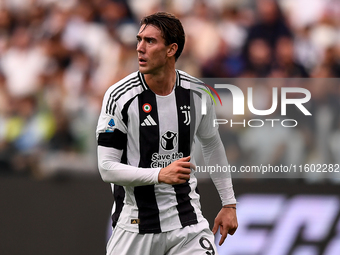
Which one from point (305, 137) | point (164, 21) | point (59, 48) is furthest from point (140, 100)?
point (59, 48)

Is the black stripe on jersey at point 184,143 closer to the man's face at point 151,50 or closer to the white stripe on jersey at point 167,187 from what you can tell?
the white stripe on jersey at point 167,187

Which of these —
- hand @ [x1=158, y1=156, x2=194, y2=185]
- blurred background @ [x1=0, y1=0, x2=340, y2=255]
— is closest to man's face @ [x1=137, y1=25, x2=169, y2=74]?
hand @ [x1=158, y1=156, x2=194, y2=185]

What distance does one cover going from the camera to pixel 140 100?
270cm

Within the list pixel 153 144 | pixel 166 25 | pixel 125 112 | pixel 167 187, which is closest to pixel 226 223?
pixel 167 187

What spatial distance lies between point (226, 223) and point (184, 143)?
534mm

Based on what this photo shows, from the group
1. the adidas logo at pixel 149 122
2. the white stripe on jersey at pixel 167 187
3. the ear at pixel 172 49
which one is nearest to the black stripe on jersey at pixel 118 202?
the white stripe on jersey at pixel 167 187

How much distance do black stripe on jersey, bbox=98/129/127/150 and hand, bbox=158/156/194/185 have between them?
33 cm

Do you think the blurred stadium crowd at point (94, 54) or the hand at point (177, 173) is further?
the blurred stadium crowd at point (94, 54)

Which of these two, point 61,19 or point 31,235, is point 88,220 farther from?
point 61,19

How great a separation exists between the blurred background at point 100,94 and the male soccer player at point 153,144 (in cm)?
171

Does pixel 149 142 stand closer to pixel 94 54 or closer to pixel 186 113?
pixel 186 113

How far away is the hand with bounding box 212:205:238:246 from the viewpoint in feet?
9.43

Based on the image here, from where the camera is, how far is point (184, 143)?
2777mm

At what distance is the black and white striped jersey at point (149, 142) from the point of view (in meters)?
2.64
